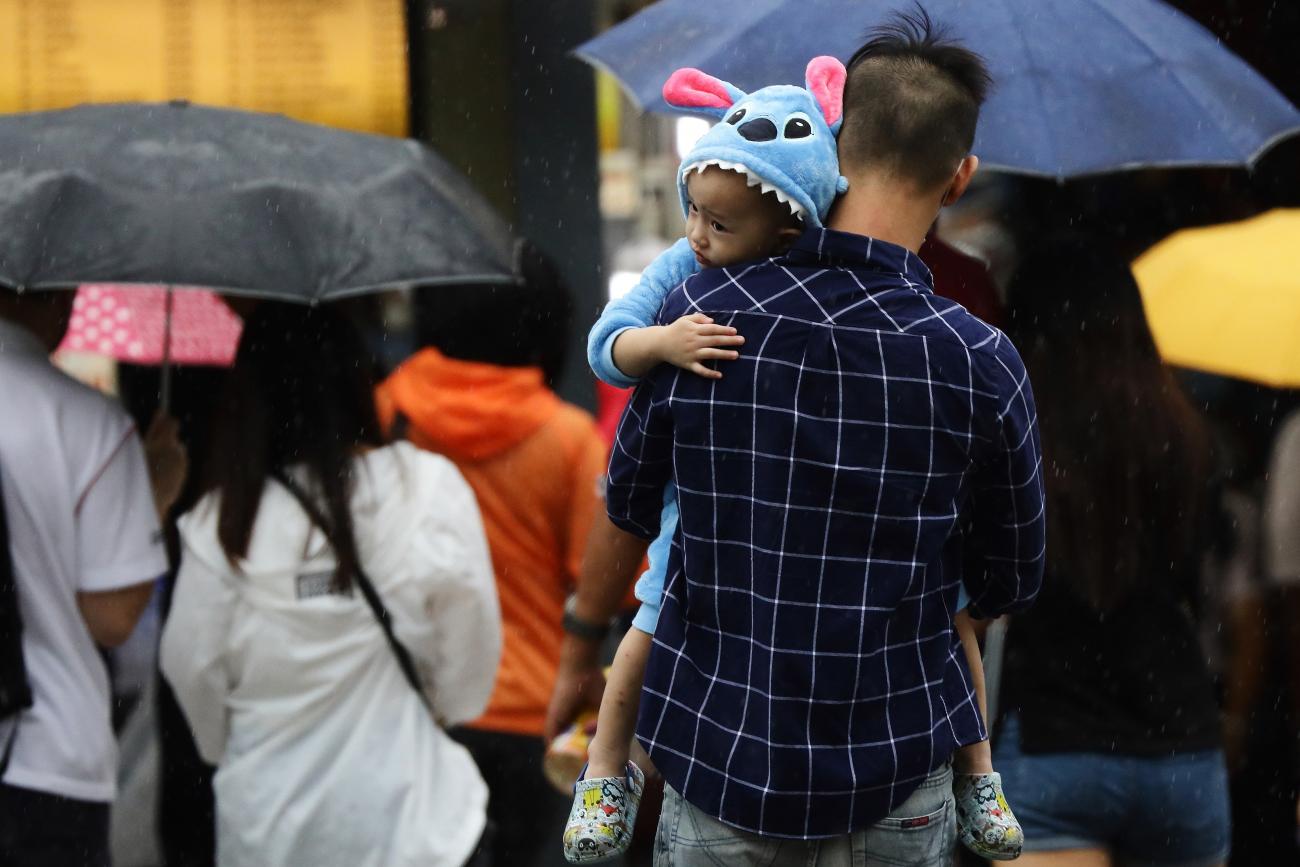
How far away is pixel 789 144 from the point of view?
232 centimetres

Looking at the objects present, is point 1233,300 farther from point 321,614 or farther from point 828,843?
A: point 828,843

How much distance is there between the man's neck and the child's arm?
0.26m

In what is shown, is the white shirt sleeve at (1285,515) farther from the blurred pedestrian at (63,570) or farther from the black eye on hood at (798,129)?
the blurred pedestrian at (63,570)

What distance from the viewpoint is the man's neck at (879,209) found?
7.96 feet

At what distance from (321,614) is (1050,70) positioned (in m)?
2.05

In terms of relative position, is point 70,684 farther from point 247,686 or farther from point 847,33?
point 847,33

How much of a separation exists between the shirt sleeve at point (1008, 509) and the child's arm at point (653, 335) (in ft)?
1.30

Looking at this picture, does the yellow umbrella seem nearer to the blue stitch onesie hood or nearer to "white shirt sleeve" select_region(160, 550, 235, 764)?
the blue stitch onesie hood

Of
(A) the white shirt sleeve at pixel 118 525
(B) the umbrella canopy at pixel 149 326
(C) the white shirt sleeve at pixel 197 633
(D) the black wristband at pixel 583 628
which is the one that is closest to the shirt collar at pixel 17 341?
(A) the white shirt sleeve at pixel 118 525

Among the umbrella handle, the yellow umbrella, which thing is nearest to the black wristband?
the umbrella handle

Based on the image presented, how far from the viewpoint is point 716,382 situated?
2.35 meters

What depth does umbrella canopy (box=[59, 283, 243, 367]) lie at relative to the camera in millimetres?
5082

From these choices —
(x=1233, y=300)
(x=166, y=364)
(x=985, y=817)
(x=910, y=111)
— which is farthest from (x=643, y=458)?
(x=1233, y=300)

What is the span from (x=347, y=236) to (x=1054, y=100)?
1.66 metres
